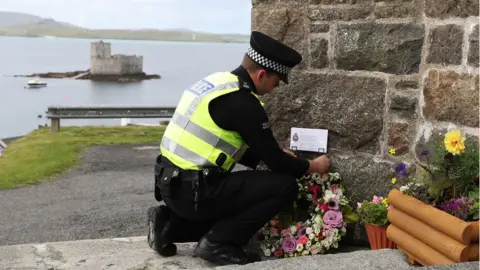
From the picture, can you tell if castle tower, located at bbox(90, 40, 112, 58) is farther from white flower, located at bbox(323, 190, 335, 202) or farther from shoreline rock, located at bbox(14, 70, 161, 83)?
white flower, located at bbox(323, 190, 335, 202)

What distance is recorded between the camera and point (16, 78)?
88.4 metres

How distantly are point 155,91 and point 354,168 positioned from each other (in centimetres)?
6175

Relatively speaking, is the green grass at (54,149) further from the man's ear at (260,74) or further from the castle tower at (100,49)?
the castle tower at (100,49)

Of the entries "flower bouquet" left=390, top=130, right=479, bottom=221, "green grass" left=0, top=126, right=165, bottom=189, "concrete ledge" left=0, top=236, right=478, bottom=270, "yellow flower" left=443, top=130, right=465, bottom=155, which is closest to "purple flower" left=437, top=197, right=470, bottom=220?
"flower bouquet" left=390, top=130, right=479, bottom=221

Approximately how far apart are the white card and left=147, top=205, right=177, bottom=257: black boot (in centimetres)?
97

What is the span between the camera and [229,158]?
156 inches

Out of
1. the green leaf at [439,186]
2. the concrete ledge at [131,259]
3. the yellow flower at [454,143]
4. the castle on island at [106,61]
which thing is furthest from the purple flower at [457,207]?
the castle on island at [106,61]

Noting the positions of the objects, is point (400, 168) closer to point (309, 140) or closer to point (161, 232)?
point (309, 140)

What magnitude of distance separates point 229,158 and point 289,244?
0.72 meters

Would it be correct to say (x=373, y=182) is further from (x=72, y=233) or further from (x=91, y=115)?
(x=91, y=115)

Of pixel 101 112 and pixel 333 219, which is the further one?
pixel 101 112

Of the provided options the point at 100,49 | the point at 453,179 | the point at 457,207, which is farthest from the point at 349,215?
the point at 100,49

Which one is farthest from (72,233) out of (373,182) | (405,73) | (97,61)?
(97,61)

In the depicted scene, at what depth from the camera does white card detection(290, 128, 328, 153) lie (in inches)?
174
